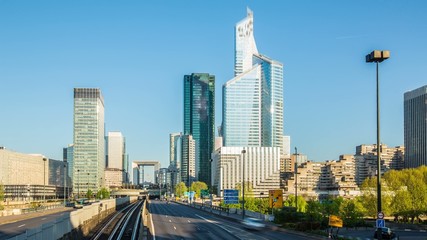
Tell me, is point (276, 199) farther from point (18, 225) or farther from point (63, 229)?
point (63, 229)

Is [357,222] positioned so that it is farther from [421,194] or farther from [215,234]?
[421,194]

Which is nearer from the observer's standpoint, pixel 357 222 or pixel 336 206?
pixel 357 222

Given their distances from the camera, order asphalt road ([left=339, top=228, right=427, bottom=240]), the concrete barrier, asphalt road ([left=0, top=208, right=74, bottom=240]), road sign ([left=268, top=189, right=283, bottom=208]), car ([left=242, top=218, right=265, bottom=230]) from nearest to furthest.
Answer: the concrete barrier < asphalt road ([left=0, top=208, right=74, bottom=240]) < asphalt road ([left=339, top=228, right=427, bottom=240]) < car ([left=242, top=218, right=265, bottom=230]) < road sign ([left=268, top=189, right=283, bottom=208])

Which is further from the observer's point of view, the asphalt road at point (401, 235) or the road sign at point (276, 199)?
the road sign at point (276, 199)

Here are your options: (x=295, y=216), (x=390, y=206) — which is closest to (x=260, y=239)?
(x=295, y=216)

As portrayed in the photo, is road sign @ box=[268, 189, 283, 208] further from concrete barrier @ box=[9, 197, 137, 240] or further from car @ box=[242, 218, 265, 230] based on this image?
concrete barrier @ box=[9, 197, 137, 240]

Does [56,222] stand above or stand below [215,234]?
above

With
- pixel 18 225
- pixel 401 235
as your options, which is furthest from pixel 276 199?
pixel 18 225

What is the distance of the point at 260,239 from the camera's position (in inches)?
2005

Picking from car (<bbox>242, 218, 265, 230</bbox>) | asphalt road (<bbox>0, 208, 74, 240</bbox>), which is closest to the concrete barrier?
asphalt road (<bbox>0, 208, 74, 240</bbox>)

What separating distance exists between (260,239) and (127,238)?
14.3m

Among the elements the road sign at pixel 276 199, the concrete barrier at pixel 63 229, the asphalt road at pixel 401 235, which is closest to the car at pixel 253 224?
the road sign at pixel 276 199

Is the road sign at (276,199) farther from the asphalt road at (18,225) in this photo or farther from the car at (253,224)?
the asphalt road at (18,225)

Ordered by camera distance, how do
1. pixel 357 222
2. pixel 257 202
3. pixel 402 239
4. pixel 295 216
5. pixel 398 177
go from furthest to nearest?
pixel 257 202 < pixel 398 177 < pixel 357 222 < pixel 295 216 < pixel 402 239
